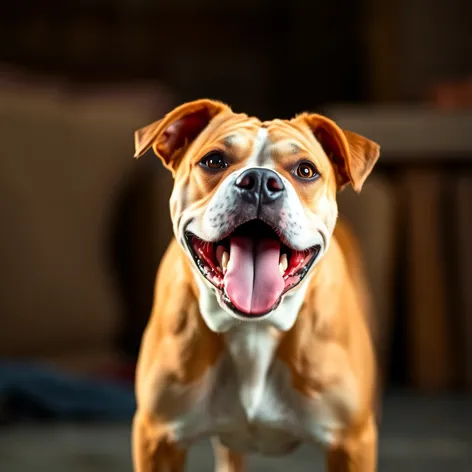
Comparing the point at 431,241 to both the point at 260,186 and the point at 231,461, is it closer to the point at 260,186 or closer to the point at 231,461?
the point at 231,461

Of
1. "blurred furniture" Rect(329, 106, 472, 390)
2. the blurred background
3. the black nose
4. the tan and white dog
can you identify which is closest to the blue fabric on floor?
the blurred background

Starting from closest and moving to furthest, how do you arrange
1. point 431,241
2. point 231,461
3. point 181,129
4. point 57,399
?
point 181,129 → point 231,461 → point 57,399 → point 431,241

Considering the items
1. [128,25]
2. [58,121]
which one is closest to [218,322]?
[58,121]

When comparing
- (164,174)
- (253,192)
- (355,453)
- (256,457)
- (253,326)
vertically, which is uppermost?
(164,174)

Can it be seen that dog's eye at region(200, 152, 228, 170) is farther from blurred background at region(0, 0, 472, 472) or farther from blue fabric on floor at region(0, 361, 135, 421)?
blue fabric on floor at region(0, 361, 135, 421)

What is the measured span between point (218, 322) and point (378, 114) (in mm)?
1519

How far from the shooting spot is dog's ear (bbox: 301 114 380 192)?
77 cm

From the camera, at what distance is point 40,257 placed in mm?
2225

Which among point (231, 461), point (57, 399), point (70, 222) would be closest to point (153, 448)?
point (231, 461)

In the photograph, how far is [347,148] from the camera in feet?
2.50

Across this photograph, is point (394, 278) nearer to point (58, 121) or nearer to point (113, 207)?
point (113, 207)

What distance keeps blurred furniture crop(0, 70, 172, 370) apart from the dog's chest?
4.38 feet

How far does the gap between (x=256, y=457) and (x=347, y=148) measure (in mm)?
885

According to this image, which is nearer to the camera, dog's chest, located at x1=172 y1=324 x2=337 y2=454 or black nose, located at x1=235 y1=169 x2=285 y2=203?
black nose, located at x1=235 y1=169 x2=285 y2=203
